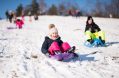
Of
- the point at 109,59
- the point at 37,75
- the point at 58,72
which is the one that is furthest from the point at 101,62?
the point at 37,75

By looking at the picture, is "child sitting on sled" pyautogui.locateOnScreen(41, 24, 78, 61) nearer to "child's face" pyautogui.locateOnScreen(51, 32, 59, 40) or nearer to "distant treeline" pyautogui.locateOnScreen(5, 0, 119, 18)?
"child's face" pyautogui.locateOnScreen(51, 32, 59, 40)

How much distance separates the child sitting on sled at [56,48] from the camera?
6.79 metres

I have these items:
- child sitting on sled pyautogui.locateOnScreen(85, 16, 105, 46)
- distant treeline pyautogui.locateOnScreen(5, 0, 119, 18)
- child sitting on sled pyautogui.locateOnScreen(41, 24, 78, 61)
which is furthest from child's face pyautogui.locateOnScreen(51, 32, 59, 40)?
distant treeline pyautogui.locateOnScreen(5, 0, 119, 18)

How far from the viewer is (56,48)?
22.5 ft

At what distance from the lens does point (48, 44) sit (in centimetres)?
737

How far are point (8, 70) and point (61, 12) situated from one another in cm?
7286

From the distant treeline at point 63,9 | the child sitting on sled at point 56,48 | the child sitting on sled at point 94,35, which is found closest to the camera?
the child sitting on sled at point 56,48

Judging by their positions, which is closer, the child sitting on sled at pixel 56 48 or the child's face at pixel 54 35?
the child sitting on sled at pixel 56 48

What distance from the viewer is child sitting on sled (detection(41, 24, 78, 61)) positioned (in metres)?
6.79

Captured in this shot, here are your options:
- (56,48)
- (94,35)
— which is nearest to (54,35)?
(56,48)

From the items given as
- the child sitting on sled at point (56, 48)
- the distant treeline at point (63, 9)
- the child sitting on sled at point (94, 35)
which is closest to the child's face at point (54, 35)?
the child sitting on sled at point (56, 48)

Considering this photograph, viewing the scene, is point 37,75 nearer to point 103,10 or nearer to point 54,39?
point 54,39

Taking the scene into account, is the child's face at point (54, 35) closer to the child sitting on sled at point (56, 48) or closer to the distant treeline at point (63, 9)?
the child sitting on sled at point (56, 48)

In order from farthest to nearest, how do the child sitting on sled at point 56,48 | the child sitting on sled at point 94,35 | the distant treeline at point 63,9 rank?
1. the distant treeline at point 63,9
2. the child sitting on sled at point 94,35
3. the child sitting on sled at point 56,48
